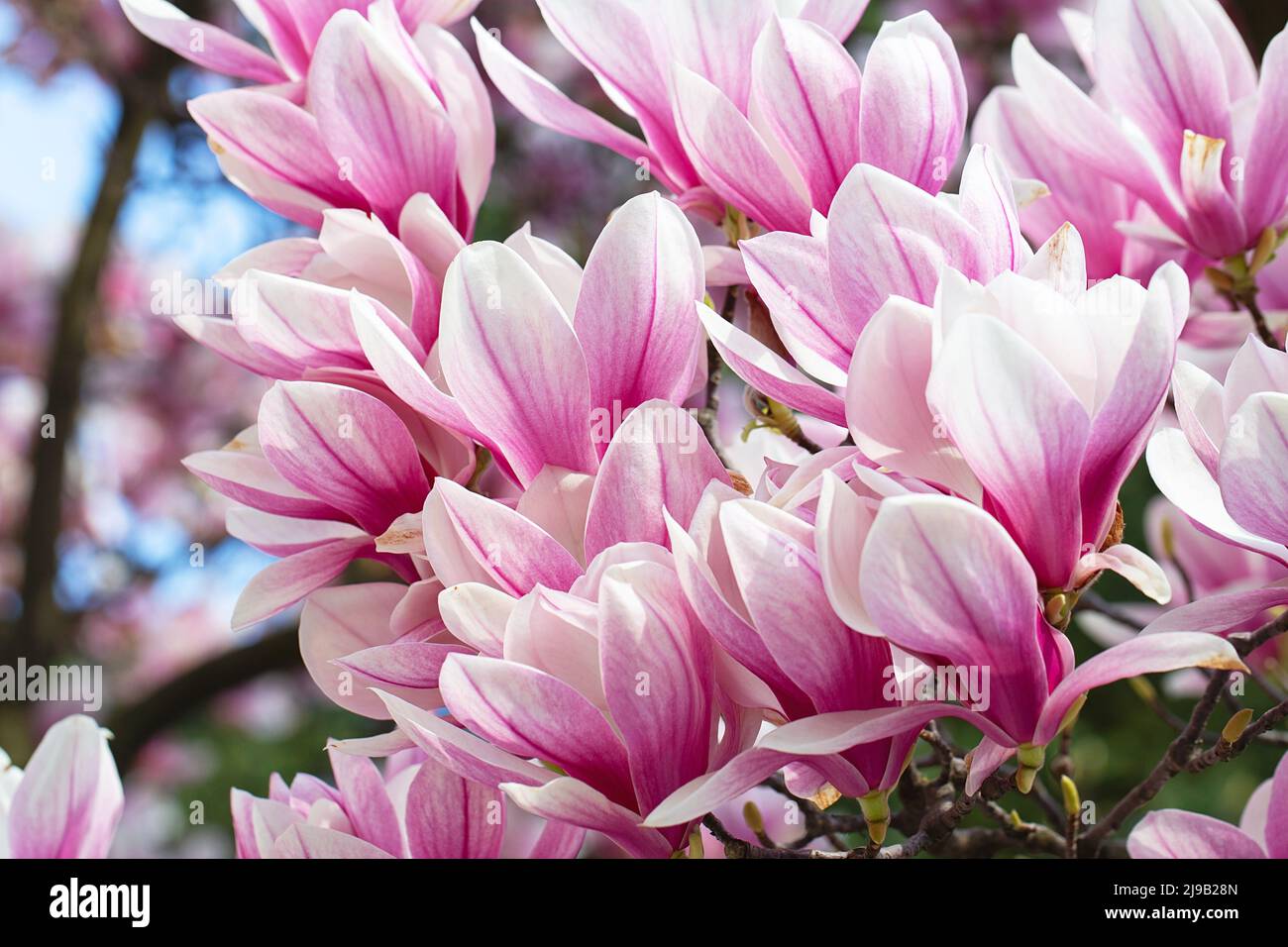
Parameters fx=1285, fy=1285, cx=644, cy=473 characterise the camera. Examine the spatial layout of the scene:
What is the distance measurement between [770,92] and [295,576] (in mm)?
372

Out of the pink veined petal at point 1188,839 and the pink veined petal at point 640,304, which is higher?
the pink veined petal at point 640,304

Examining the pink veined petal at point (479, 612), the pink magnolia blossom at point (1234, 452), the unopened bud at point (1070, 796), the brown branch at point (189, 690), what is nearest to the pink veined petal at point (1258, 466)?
the pink magnolia blossom at point (1234, 452)

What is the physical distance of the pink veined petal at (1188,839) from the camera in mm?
601

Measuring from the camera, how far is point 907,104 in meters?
0.66

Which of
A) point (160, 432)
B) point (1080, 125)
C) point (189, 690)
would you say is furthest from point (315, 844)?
point (160, 432)

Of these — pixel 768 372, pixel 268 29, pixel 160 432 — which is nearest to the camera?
pixel 768 372

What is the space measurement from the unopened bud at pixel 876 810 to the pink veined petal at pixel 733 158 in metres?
0.31

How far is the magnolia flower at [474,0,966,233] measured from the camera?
26.1 inches

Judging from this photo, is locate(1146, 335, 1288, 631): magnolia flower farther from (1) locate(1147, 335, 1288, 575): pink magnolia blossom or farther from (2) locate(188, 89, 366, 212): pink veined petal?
(2) locate(188, 89, 366, 212): pink veined petal

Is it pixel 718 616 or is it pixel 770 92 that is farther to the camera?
pixel 770 92

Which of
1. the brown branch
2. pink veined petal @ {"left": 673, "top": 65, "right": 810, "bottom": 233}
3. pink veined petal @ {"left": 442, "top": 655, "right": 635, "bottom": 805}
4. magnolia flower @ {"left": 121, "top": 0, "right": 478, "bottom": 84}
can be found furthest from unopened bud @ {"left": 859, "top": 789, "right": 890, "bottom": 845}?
the brown branch

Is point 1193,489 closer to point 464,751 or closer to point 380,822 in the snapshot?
point 464,751

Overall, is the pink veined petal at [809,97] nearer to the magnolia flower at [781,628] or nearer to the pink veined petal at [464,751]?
the magnolia flower at [781,628]
